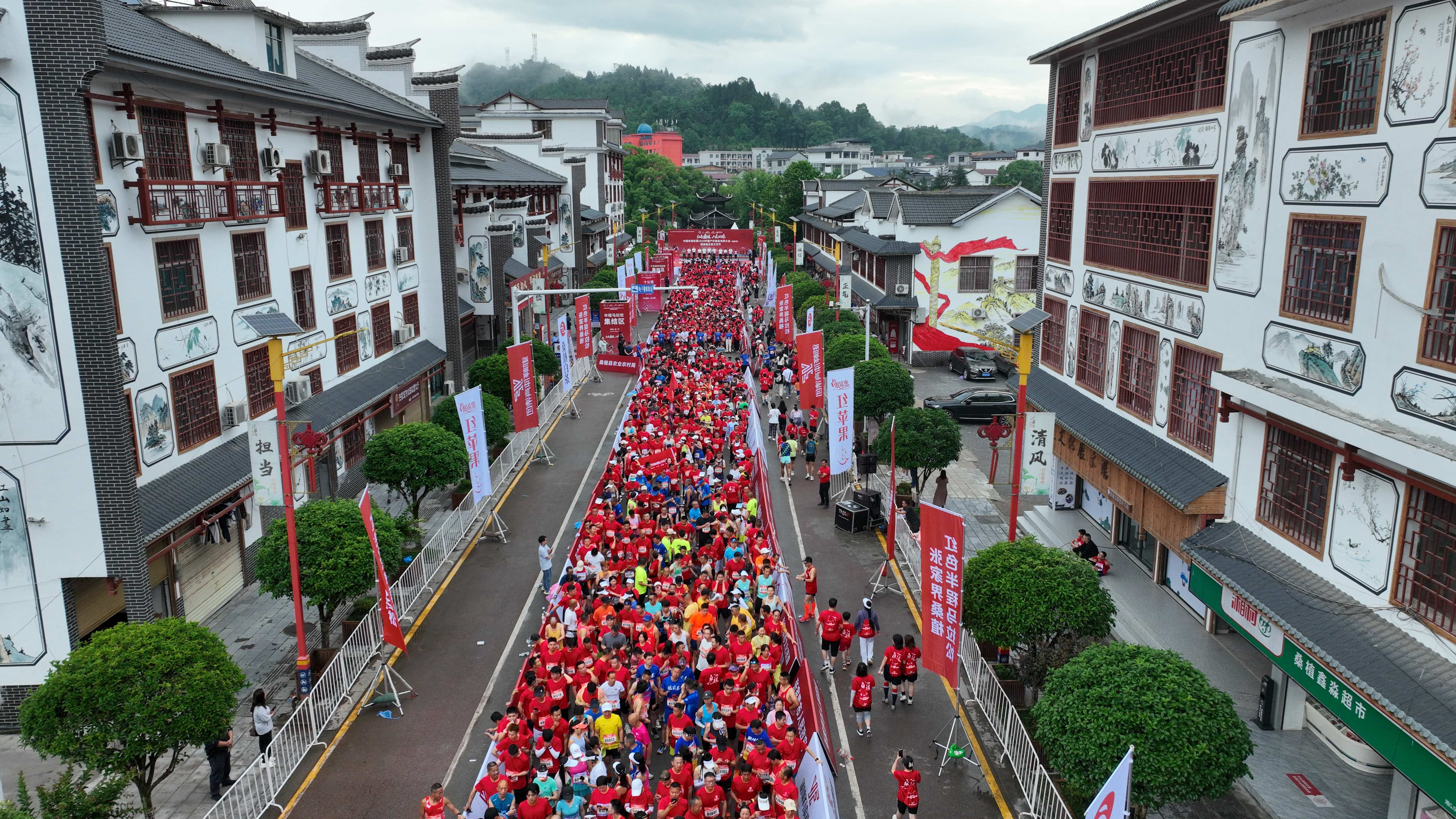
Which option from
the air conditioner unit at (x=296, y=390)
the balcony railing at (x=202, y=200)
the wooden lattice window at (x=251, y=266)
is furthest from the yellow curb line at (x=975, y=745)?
the wooden lattice window at (x=251, y=266)

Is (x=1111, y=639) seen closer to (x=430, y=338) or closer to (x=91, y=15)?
(x=91, y=15)

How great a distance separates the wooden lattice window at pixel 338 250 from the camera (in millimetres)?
25078

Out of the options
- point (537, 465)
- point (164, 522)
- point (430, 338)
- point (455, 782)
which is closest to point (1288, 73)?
point (455, 782)

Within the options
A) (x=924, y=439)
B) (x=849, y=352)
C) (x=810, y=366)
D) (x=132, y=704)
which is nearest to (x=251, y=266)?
(x=132, y=704)

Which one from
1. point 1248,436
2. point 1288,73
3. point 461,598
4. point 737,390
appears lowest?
point 461,598

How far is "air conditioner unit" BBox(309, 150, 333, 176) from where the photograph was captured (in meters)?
23.8

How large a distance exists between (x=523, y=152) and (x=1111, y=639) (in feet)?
176

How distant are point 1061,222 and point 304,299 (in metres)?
18.3

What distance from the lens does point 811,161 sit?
499 ft

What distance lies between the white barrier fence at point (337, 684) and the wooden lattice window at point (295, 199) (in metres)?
7.75

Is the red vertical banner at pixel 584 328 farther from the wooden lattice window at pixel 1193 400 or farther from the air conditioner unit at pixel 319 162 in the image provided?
the wooden lattice window at pixel 1193 400

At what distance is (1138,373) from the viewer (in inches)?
746

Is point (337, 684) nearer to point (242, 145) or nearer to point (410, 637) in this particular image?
point (410, 637)

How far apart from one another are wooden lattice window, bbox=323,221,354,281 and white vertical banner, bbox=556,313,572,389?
301 inches
